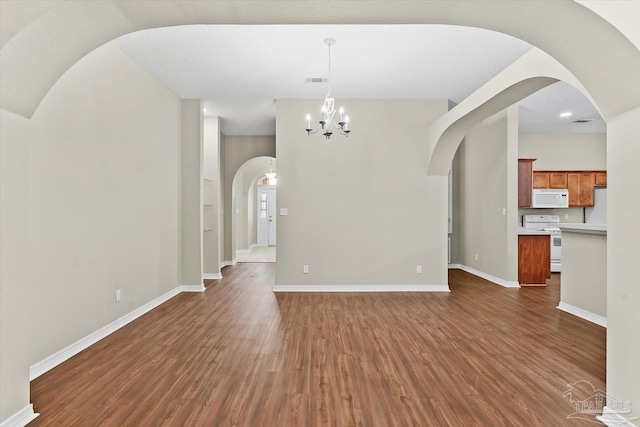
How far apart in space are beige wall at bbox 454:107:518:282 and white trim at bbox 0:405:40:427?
624 cm

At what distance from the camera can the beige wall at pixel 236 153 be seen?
25.2 ft

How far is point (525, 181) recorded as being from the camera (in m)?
6.12

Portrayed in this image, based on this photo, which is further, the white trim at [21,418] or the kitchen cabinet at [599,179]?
the kitchen cabinet at [599,179]

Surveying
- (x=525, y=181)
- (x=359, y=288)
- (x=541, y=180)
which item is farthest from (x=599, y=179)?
(x=359, y=288)

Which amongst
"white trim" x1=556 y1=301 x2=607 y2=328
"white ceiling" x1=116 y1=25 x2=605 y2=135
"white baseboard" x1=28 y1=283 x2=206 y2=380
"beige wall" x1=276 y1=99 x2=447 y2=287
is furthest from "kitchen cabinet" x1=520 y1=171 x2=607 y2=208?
"white baseboard" x1=28 y1=283 x2=206 y2=380

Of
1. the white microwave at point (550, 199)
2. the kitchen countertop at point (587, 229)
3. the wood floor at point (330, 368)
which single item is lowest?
the wood floor at point (330, 368)

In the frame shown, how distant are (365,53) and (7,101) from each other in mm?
3251

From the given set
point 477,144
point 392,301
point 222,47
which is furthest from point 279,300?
point 477,144

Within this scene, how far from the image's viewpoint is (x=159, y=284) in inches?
176

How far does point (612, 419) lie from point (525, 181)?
5.16 m

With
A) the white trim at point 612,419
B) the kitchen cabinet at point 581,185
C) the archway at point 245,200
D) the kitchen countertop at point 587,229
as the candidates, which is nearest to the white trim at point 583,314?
the kitchen countertop at point 587,229

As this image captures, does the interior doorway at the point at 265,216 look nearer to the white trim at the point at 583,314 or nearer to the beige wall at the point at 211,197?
the beige wall at the point at 211,197

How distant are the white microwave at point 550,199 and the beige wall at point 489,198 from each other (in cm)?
138

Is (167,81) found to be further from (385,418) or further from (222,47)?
(385,418)
